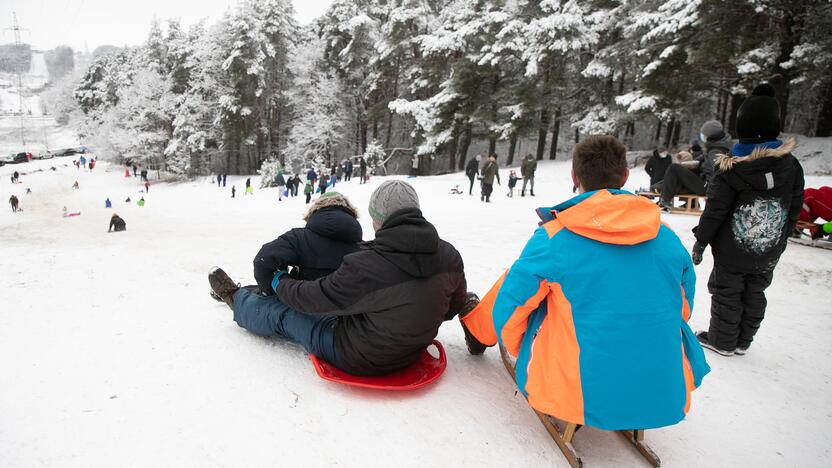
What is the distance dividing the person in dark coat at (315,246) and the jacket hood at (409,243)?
66cm

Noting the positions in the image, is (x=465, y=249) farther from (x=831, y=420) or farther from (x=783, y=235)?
(x=831, y=420)

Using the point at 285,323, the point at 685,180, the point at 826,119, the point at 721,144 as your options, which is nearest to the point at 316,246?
the point at 285,323

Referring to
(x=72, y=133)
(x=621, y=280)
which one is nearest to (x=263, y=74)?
(x=621, y=280)

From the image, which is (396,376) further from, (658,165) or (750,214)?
(658,165)

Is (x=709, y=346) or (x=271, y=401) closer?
(x=271, y=401)

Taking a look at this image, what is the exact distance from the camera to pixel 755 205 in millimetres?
3068

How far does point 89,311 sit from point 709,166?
8836 mm

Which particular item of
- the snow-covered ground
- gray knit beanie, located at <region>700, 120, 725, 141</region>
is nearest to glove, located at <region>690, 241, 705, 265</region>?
the snow-covered ground

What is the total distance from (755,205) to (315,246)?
10.6 ft

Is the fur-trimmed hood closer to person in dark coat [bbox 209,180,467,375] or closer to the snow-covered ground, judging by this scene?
the snow-covered ground

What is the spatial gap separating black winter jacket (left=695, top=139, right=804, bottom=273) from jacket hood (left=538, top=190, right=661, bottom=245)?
5.99ft

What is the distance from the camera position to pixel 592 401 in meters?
1.81

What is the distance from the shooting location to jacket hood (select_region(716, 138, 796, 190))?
9.71 ft

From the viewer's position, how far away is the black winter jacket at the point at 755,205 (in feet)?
9.80
